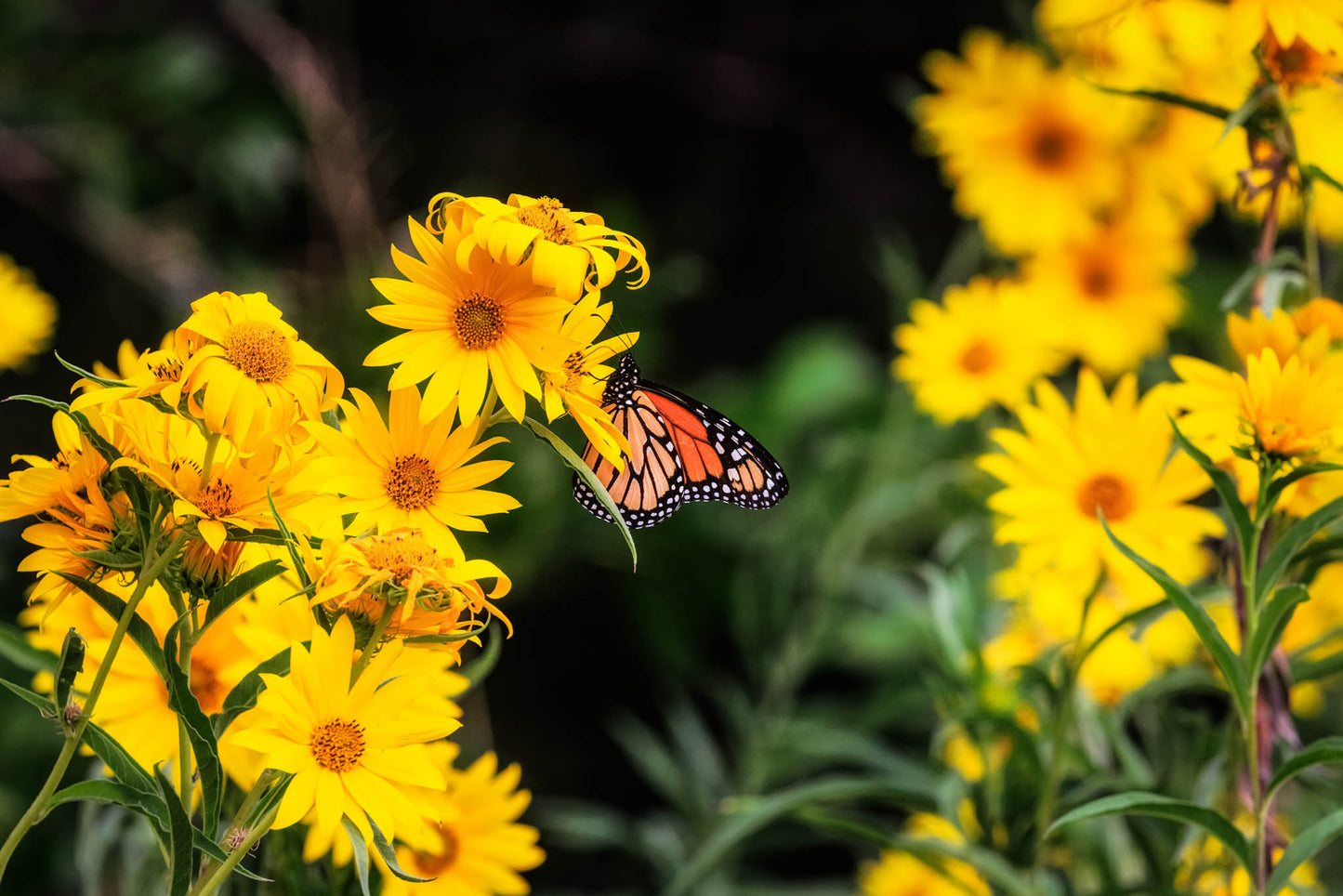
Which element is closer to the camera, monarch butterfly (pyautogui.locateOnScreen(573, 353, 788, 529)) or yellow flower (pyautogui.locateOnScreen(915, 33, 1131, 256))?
monarch butterfly (pyautogui.locateOnScreen(573, 353, 788, 529))

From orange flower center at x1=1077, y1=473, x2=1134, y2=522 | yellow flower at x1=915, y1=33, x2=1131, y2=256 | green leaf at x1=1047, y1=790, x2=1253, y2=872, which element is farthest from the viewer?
yellow flower at x1=915, y1=33, x2=1131, y2=256

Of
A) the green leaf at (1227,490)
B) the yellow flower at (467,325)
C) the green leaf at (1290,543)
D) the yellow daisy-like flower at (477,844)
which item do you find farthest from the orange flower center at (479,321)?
the green leaf at (1290,543)

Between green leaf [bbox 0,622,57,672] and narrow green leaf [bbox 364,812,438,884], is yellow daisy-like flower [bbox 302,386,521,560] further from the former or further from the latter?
green leaf [bbox 0,622,57,672]

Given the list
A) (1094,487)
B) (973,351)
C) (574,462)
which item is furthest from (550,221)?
(973,351)

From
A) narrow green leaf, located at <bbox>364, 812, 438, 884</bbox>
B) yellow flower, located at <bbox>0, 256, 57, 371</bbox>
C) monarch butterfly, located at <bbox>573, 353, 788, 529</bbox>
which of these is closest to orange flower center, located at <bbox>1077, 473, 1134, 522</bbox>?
monarch butterfly, located at <bbox>573, 353, 788, 529</bbox>

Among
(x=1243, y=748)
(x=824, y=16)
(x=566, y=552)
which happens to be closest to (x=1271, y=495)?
(x=1243, y=748)

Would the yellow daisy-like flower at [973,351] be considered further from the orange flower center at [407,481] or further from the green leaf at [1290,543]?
the orange flower center at [407,481]

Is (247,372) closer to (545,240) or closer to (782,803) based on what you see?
(545,240)
